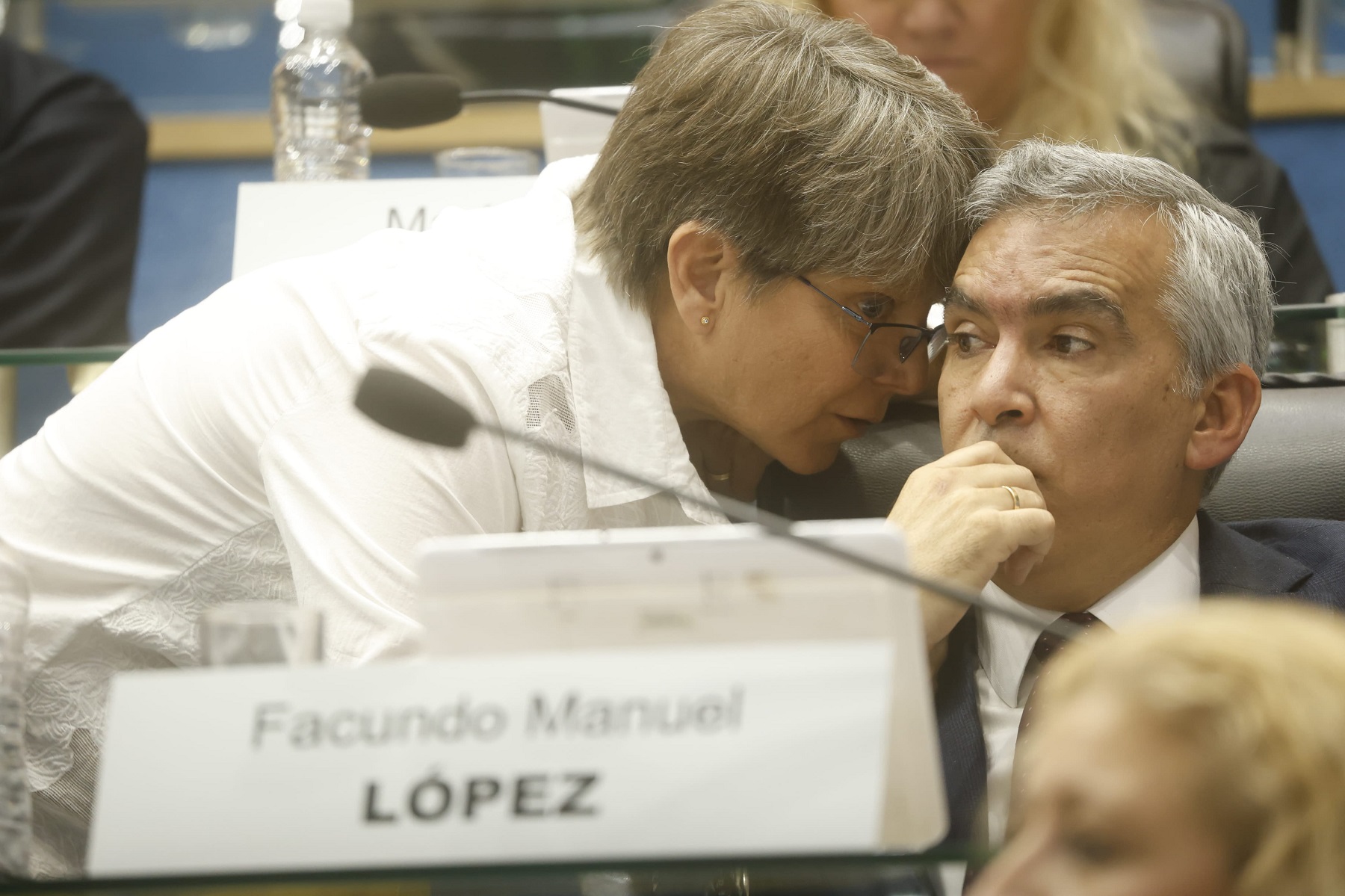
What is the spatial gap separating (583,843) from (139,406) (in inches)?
37.7

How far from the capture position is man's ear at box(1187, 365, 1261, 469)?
1.53 meters

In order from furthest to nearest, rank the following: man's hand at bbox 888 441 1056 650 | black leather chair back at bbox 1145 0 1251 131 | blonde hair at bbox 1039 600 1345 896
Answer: black leather chair back at bbox 1145 0 1251 131
man's hand at bbox 888 441 1056 650
blonde hair at bbox 1039 600 1345 896

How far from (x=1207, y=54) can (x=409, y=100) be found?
1.56 meters

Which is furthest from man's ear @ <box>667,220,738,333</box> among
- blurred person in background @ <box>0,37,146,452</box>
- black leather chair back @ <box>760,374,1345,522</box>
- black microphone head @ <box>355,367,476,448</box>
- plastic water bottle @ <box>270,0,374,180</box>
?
blurred person in background @ <box>0,37,146,452</box>

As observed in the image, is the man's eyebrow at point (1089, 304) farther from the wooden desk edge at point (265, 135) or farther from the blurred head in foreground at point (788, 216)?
the wooden desk edge at point (265, 135)

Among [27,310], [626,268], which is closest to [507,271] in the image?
[626,268]

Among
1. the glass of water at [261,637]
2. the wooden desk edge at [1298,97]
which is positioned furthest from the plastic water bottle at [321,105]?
the wooden desk edge at [1298,97]

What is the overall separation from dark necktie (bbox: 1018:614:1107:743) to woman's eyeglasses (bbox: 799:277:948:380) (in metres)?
0.31

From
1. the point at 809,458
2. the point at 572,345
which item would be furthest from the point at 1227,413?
the point at 572,345

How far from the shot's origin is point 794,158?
1555mm

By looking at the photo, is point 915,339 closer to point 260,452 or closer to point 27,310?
point 260,452

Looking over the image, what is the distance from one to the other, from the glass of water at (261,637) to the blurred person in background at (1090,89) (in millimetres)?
1541

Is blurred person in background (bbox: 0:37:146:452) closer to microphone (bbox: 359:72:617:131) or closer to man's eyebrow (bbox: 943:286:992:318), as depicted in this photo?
microphone (bbox: 359:72:617:131)

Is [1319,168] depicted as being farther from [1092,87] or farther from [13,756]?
[13,756]
